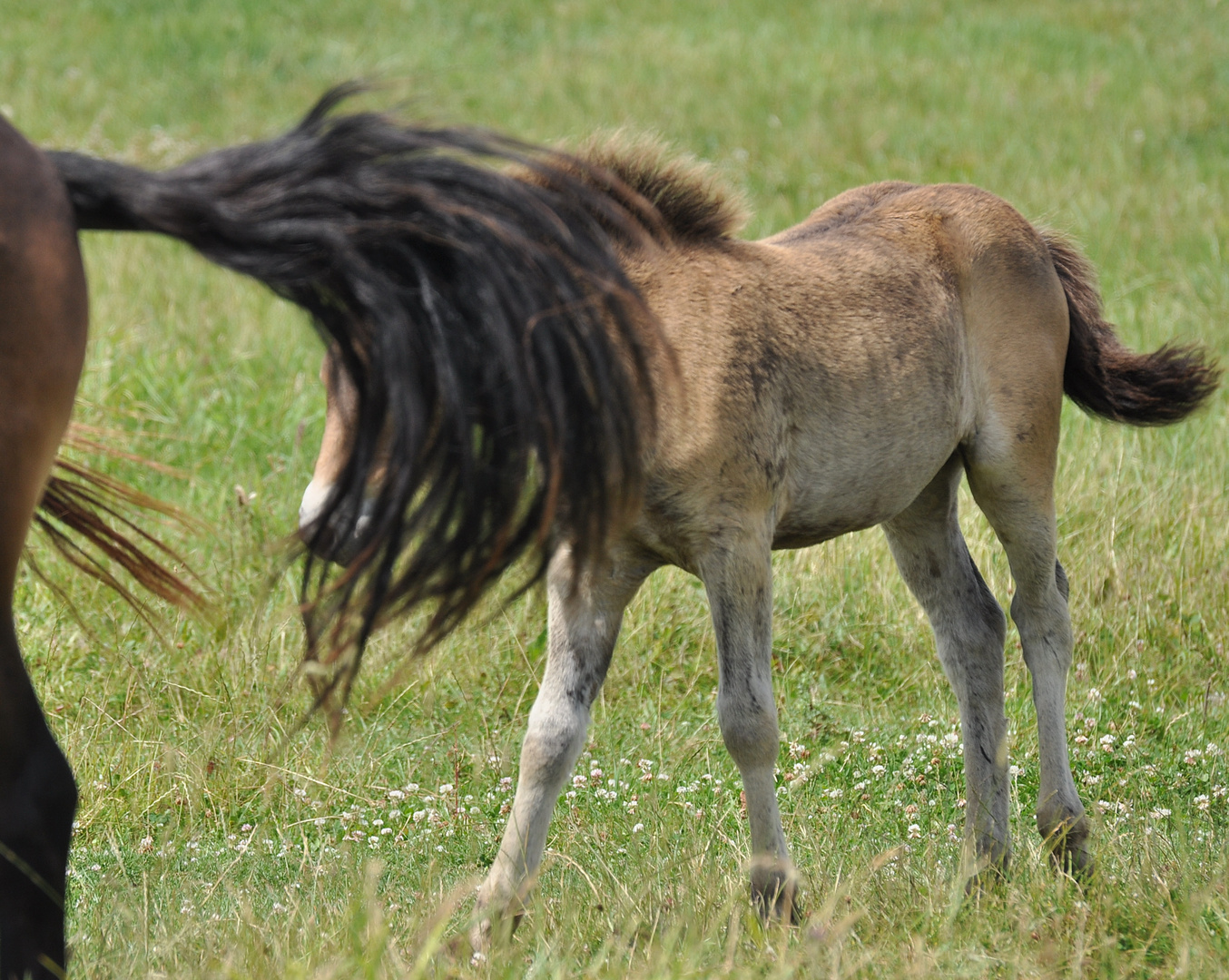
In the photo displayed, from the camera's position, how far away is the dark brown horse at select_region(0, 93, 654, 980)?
2143 mm

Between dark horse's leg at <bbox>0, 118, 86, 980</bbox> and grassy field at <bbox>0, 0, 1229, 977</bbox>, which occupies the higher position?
dark horse's leg at <bbox>0, 118, 86, 980</bbox>

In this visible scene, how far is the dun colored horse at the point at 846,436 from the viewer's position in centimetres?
298

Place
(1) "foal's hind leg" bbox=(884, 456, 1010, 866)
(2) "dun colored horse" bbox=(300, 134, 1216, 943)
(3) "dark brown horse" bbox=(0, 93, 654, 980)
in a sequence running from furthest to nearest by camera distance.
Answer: (1) "foal's hind leg" bbox=(884, 456, 1010, 866)
(2) "dun colored horse" bbox=(300, 134, 1216, 943)
(3) "dark brown horse" bbox=(0, 93, 654, 980)

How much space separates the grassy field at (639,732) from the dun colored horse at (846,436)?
0.76ft

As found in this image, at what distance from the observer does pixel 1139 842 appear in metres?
3.30

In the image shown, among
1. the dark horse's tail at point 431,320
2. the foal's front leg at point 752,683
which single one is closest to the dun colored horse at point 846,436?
the foal's front leg at point 752,683

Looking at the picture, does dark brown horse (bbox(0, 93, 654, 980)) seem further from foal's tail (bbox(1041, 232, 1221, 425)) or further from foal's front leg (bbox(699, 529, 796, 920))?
foal's tail (bbox(1041, 232, 1221, 425))

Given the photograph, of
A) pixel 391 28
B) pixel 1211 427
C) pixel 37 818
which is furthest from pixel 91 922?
pixel 391 28

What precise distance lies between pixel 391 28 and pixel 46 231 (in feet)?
47.3

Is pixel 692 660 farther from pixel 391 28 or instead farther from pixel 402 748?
pixel 391 28

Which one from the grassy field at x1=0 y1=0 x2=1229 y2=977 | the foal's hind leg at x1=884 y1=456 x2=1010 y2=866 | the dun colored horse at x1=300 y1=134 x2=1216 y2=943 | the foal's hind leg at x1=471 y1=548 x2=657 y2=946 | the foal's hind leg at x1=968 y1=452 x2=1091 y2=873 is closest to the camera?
the grassy field at x1=0 y1=0 x2=1229 y2=977

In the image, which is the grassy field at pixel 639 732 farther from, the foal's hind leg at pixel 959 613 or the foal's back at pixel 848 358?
the foal's back at pixel 848 358

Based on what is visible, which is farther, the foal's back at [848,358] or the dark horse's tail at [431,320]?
the foal's back at [848,358]

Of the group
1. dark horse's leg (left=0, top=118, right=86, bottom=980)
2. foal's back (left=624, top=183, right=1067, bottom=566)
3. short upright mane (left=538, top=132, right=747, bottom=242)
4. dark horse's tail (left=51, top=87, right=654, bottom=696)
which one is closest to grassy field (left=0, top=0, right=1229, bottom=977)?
dark horse's tail (left=51, top=87, right=654, bottom=696)
